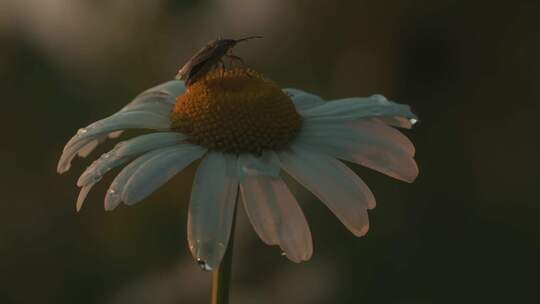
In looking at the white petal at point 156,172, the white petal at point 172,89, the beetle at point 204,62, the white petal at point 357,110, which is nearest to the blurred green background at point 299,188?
the white petal at point 172,89

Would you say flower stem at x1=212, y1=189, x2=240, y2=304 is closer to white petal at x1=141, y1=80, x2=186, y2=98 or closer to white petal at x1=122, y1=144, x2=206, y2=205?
white petal at x1=122, y1=144, x2=206, y2=205

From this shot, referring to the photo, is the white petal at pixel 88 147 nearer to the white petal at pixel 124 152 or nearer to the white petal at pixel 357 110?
the white petal at pixel 124 152

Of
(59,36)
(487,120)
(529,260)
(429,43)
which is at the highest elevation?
(59,36)

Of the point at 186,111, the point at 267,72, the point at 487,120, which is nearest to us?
the point at 186,111

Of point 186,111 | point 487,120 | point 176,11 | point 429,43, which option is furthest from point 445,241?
point 186,111

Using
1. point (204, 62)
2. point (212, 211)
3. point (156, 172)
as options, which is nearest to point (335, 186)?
point (212, 211)

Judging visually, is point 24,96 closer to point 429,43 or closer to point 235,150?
point 235,150

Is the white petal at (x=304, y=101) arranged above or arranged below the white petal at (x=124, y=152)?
below

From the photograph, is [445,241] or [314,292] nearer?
[314,292]
